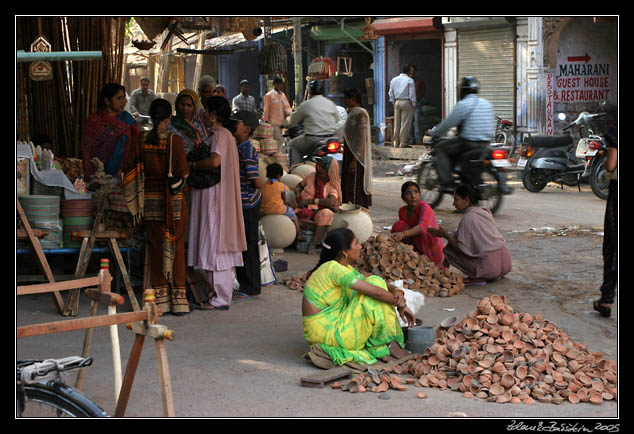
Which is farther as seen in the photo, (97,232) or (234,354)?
(97,232)

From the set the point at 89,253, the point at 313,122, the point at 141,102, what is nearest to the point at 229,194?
the point at 89,253

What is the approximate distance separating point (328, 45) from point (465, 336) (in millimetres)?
18986

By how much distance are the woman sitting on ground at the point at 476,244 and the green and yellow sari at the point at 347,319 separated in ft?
7.63

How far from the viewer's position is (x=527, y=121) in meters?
17.1

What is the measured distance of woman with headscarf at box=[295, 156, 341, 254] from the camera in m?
8.88

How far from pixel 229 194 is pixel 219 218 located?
21 centimetres

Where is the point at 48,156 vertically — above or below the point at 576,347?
above

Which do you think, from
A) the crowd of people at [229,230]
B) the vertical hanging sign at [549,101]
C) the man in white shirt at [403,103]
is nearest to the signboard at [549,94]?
the vertical hanging sign at [549,101]

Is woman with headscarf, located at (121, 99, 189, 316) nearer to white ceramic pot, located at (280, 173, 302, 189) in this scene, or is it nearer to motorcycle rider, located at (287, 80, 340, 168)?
white ceramic pot, located at (280, 173, 302, 189)

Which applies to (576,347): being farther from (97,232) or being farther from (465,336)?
(97,232)

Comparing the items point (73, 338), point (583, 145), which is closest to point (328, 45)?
point (583, 145)

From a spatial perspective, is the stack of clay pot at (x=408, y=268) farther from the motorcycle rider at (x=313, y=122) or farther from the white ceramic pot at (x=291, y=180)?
the motorcycle rider at (x=313, y=122)

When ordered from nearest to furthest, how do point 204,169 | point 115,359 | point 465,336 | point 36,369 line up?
point 36,369
point 115,359
point 465,336
point 204,169

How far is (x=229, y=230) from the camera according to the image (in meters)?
6.61
